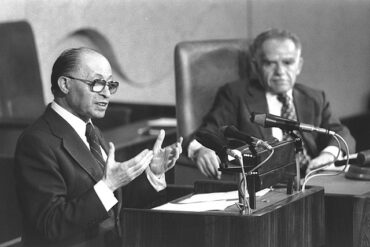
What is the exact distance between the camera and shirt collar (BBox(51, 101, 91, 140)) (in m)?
3.24

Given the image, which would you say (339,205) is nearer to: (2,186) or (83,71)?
(83,71)

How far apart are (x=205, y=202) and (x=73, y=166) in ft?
1.63

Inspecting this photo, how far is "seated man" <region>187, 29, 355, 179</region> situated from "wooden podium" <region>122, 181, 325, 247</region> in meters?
1.36

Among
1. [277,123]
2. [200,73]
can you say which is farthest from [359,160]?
[200,73]

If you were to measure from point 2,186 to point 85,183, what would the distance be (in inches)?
56.0

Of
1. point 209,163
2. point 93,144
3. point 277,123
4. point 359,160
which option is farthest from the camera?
point 209,163

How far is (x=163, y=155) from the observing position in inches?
134

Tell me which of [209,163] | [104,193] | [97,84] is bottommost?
[209,163]

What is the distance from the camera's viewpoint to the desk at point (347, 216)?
3.53 m

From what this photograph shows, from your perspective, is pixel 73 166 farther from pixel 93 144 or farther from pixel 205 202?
pixel 205 202

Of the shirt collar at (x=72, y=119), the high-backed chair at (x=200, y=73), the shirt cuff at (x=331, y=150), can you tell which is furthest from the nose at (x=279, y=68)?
the shirt collar at (x=72, y=119)

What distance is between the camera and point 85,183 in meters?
3.18

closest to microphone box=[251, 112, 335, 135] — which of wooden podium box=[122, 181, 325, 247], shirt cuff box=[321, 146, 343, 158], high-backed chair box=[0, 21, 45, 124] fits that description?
wooden podium box=[122, 181, 325, 247]

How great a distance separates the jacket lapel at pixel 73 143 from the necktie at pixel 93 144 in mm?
62
